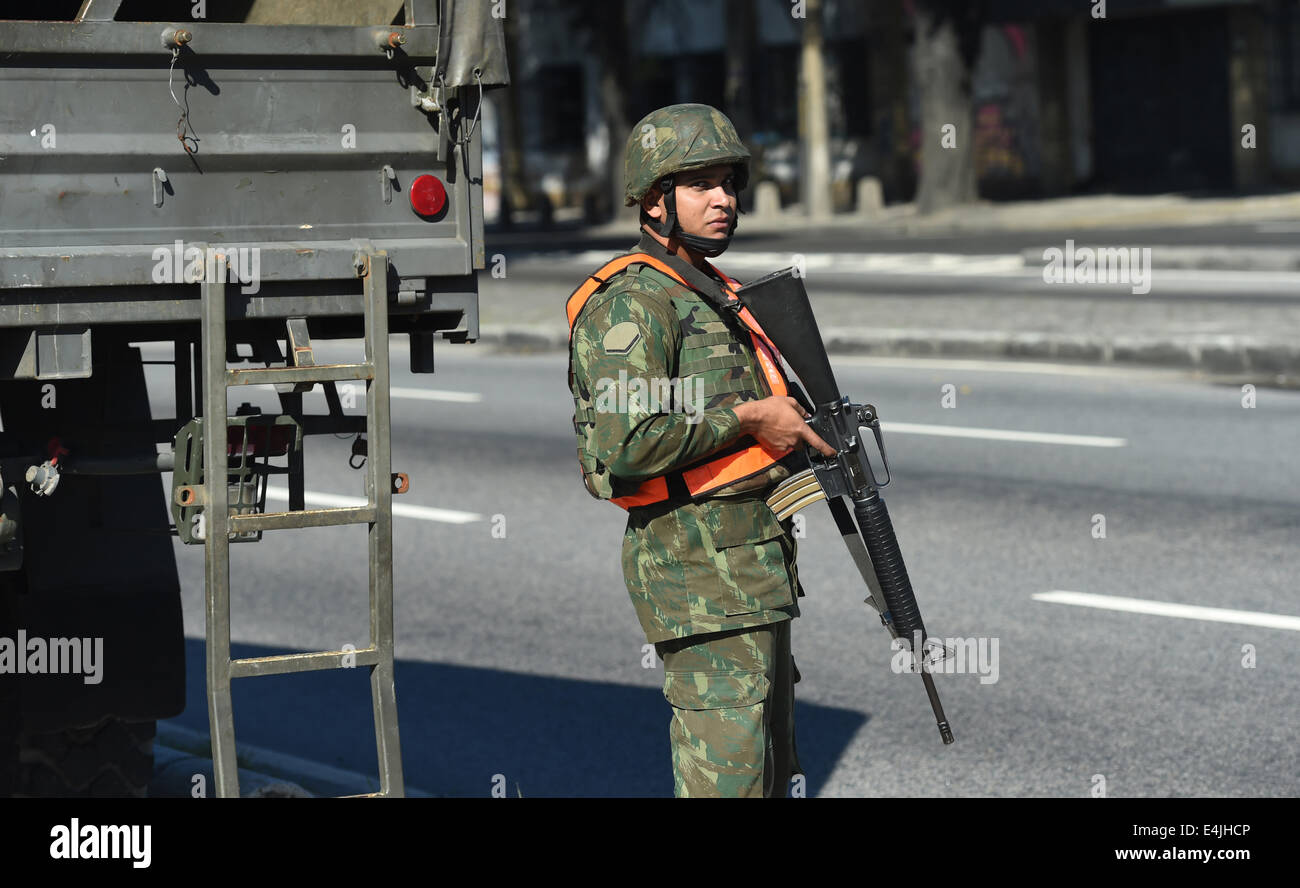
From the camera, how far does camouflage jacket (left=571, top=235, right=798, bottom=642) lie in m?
3.89

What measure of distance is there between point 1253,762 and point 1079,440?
5698mm

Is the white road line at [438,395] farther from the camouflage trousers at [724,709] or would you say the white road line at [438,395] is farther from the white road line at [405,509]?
the camouflage trousers at [724,709]

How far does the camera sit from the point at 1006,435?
38.3ft

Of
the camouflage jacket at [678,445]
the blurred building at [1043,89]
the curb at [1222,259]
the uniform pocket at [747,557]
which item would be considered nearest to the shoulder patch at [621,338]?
the camouflage jacket at [678,445]

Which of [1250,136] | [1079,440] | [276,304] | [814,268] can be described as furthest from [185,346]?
[1250,136]

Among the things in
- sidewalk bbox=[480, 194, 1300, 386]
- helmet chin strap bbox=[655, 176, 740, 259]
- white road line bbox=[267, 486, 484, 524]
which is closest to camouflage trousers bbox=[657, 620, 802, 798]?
helmet chin strap bbox=[655, 176, 740, 259]

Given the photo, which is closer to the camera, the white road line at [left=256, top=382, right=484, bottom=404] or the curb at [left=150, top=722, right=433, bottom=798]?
the curb at [left=150, top=722, right=433, bottom=798]

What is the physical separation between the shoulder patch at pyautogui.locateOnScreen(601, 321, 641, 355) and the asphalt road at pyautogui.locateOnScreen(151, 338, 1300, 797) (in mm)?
2391

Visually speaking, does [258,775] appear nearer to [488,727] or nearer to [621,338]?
[488,727]

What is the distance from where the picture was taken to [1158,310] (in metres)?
16.8

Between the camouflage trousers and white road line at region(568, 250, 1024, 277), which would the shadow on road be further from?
white road line at region(568, 250, 1024, 277)

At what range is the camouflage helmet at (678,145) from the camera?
3.95m

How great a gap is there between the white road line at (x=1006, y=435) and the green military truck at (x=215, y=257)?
22.9 feet
